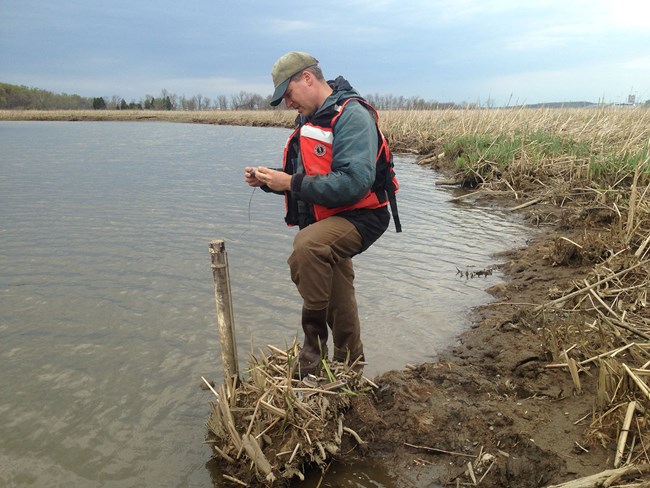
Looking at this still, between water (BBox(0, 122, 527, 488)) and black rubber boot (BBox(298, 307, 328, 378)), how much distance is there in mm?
787

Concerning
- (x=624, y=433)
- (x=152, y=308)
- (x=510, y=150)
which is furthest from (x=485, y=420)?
(x=510, y=150)

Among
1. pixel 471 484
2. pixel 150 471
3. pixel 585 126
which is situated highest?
pixel 585 126

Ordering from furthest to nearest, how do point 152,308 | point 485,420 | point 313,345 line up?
point 152,308
point 313,345
point 485,420

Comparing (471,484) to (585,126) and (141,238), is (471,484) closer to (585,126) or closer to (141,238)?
(141,238)

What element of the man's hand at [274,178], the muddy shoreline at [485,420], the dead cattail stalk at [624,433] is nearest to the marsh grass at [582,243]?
the dead cattail stalk at [624,433]

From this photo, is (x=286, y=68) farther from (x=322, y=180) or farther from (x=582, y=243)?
(x=582, y=243)

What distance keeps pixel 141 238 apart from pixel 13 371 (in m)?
4.31

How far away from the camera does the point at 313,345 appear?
11.8ft

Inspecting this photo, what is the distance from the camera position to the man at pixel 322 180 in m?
3.22

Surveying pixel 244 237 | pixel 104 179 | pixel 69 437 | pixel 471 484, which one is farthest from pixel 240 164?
pixel 471 484

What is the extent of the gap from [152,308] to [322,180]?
11.4ft

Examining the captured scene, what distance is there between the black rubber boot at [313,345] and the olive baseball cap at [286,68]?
1462 mm

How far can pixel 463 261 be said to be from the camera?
25.3 ft

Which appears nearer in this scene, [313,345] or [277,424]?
[277,424]
